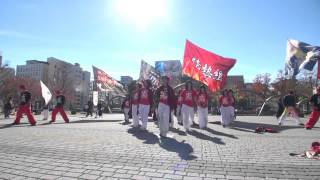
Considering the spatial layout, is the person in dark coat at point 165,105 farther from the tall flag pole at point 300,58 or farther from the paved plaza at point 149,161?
the tall flag pole at point 300,58

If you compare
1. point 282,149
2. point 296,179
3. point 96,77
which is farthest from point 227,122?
point 96,77

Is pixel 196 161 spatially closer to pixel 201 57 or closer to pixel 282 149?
pixel 282 149

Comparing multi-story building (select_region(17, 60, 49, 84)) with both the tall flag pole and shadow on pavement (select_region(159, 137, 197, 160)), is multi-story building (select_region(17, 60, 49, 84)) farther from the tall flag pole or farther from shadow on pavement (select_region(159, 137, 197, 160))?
shadow on pavement (select_region(159, 137, 197, 160))

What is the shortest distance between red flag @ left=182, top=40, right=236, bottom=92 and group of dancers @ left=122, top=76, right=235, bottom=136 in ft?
2.69

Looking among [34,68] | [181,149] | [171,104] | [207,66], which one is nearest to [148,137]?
[171,104]

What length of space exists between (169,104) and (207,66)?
7.30m

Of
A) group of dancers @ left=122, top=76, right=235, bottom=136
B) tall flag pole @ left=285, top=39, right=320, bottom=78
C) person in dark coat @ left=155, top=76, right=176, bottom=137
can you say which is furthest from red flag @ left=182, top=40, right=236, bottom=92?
person in dark coat @ left=155, top=76, right=176, bottom=137

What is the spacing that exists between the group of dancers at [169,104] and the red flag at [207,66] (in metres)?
0.82

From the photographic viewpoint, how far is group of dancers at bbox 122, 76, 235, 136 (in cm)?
1192

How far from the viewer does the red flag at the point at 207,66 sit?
18.3 metres

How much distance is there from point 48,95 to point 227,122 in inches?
518

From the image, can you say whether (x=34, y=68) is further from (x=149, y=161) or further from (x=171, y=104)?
(x=149, y=161)

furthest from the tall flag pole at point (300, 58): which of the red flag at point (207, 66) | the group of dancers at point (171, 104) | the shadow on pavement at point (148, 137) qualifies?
the shadow on pavement at point (148, 137)

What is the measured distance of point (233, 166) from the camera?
636cm
